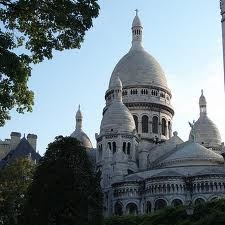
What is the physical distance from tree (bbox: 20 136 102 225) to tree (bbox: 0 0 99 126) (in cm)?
1340

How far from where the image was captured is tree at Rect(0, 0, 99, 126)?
17625 millimetres

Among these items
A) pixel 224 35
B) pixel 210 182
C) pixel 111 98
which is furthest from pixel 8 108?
pixel 111 98

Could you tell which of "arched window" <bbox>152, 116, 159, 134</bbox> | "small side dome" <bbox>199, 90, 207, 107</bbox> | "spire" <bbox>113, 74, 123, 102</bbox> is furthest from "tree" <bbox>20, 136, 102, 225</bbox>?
"small side dome" <bbox>199, 90, 207, 107</bbox>

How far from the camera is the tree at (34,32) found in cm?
1762

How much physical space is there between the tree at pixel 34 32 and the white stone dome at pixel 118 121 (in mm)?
65240

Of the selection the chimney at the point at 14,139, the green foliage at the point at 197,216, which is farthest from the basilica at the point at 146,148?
the green foliage at the point at 197,216

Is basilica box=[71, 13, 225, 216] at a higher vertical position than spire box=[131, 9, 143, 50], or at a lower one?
lower

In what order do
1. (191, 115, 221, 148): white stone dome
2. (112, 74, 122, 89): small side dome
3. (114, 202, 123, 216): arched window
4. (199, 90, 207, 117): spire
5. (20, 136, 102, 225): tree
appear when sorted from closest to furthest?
(20, 136, 102, 225): tree, (114, 202, 123, 216): arched window, (112, 74, 122, 89): small side dome, (191, 115, 221, 148): white stone dome, (199, 90, 207, 117): spire

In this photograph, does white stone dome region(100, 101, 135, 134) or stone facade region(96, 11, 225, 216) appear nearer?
stone facade region(96, 11, 225, 216)

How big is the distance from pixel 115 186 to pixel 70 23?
60.2 metres

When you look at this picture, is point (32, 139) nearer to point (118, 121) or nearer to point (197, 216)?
point (118, 121)

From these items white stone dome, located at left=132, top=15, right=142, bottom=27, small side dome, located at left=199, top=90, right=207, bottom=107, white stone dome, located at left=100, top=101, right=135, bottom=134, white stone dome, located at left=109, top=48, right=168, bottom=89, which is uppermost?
white stone dome, located at left=132, top=15, right=142, bottom=27

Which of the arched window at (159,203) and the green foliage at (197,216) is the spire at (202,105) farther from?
the green foliage at (197,216)

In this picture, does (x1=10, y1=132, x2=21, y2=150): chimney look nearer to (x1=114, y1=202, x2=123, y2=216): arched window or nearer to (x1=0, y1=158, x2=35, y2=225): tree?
(x1=114, y1=202, x2=123, y2=216): arched window
